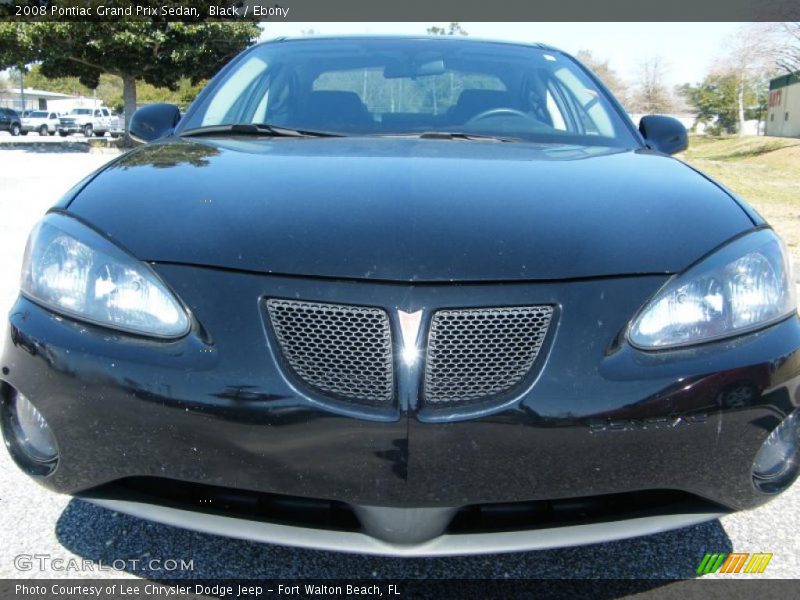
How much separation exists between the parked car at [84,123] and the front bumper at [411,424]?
48.1m

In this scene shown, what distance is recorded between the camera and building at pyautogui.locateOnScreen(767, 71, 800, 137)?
47688 mm

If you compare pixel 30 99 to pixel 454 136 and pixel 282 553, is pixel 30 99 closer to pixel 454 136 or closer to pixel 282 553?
pixel 454 136

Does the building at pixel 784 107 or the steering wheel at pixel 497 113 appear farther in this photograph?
the building at pixel 784 107

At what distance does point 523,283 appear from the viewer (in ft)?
4.96

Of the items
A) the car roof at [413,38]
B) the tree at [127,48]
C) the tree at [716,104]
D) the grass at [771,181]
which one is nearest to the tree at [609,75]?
the tree at [716,104]

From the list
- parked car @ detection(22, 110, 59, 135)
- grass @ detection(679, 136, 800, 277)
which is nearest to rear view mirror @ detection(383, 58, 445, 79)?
grass @ detection(679, 136, 800, 277)

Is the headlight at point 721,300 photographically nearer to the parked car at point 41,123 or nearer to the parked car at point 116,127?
the parked car at point 116,127

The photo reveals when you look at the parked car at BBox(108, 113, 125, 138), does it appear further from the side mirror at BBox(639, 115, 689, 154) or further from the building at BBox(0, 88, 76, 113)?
the side mirror at BBox(639, 115, 689, 154)

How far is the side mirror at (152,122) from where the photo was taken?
2.81m

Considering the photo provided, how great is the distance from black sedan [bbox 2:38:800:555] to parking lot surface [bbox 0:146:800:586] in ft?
1.44

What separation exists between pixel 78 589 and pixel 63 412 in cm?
57

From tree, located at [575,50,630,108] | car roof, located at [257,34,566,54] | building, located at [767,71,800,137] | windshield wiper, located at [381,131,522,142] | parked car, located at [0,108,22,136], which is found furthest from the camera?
tree, located at [575,50,630,108]

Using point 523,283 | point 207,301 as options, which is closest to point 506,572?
point 523,283

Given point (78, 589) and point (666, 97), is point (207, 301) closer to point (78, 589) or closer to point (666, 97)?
point (78, 589)
